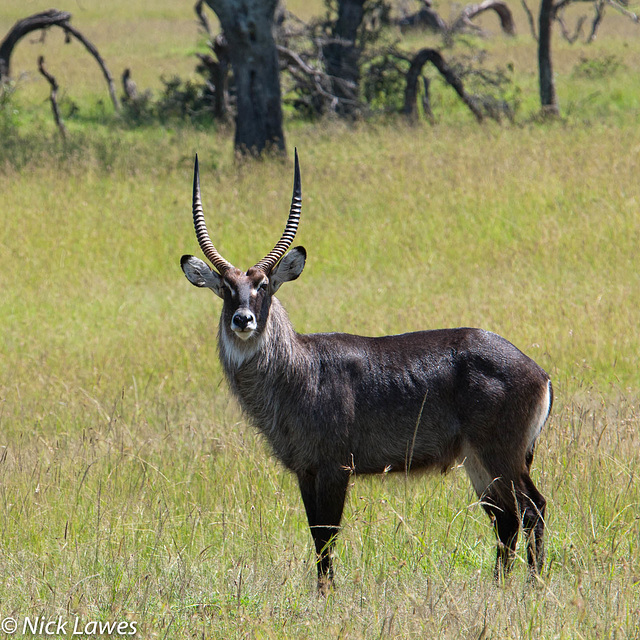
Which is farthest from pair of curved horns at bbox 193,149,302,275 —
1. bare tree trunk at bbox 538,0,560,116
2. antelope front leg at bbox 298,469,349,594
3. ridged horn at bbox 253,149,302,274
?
bare tree trunk at bbox 538,0,560,116

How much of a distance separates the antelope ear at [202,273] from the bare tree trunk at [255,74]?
9.49 m

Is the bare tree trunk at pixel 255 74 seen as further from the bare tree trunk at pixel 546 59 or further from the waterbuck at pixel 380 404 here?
the waterbuck at pixel 380 404

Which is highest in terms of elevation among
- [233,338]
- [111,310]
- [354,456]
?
[233,338]

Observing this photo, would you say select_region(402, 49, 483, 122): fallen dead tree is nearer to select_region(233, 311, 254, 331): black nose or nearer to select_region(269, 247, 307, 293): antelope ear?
select_region(269, 247, 307, 293): antelope ear

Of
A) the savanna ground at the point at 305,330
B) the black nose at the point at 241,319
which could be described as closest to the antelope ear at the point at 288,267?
the black nose at the point at 241,319

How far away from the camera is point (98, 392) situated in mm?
6453

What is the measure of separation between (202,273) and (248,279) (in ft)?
1.02

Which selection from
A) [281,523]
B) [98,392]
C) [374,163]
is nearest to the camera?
[281,523]

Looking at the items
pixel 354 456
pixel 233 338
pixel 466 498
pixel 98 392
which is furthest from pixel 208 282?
pixel 98 392

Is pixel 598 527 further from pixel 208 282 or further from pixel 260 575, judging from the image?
pixel 208 282

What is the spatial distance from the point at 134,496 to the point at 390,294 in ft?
14.2

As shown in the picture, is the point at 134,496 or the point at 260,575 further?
the point at 134,496

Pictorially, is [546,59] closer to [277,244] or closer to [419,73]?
[419,73]

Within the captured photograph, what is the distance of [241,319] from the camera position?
379cm
